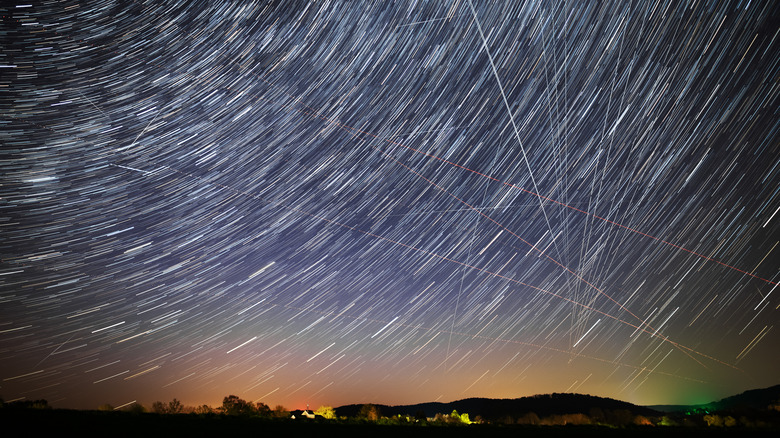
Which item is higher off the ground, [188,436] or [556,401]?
[188,436]

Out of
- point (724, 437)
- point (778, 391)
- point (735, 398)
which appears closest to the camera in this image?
point (724, 437)

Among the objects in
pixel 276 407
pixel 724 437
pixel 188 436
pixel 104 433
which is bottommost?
pixel 724 437

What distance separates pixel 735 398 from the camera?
3632 inches

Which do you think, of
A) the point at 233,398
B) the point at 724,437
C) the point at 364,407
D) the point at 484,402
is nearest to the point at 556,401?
the point at 484,402

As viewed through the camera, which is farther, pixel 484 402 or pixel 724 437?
pixel 484 402

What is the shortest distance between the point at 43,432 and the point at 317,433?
788cm

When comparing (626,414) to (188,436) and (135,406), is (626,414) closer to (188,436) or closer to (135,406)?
(135,406)

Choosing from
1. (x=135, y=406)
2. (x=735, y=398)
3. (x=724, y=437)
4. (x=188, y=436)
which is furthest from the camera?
(x=735, y=398)

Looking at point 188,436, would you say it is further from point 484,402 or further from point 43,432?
point 484,402

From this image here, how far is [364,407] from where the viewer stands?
51.3 m

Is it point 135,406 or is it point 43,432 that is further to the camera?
point 135,406

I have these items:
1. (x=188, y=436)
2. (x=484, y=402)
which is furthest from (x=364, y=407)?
(x=484, y=402)

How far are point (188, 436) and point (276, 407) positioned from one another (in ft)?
117

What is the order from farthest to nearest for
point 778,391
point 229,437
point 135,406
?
point 778,391
point 135,406
point 229,437
